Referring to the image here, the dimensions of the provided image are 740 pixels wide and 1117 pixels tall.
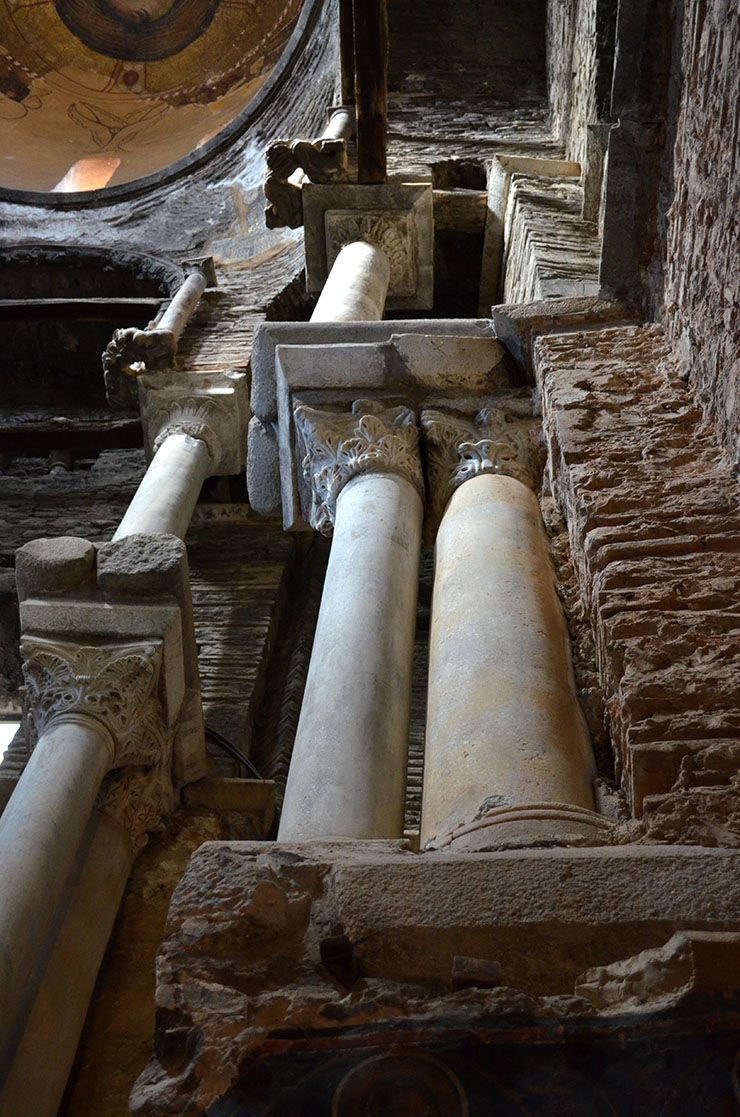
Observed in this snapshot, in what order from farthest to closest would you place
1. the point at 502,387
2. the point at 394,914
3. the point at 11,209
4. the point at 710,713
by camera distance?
1. the point at 11,209
2. the point at 502,387
3. the point at 710,713
4. the point at 394,914

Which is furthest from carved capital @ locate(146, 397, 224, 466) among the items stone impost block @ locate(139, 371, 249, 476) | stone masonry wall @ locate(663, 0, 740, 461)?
stone masonry wall @ locate(663, 0, 740, 461)

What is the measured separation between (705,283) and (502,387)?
1027mm

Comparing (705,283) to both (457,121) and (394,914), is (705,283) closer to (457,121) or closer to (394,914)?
(394,914)

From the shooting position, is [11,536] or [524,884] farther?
[11,536]

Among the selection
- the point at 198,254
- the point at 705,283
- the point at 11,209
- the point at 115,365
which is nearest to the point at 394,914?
the point at 705,283

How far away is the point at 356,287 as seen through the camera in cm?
635

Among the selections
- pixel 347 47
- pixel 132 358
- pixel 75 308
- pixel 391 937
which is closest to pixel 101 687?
pixel 391 937

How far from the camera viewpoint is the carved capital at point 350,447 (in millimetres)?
3760

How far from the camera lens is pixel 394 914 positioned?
1515 millimetres

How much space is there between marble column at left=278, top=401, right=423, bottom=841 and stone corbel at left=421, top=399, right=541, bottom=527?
79 millimetres

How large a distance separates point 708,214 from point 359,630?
1.68 meters

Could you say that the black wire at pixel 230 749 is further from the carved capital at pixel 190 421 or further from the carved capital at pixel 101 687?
the carved capital at pixel 190 421

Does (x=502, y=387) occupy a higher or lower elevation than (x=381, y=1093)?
higher

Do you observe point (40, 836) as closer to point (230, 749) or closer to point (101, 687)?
point (101, 687)
